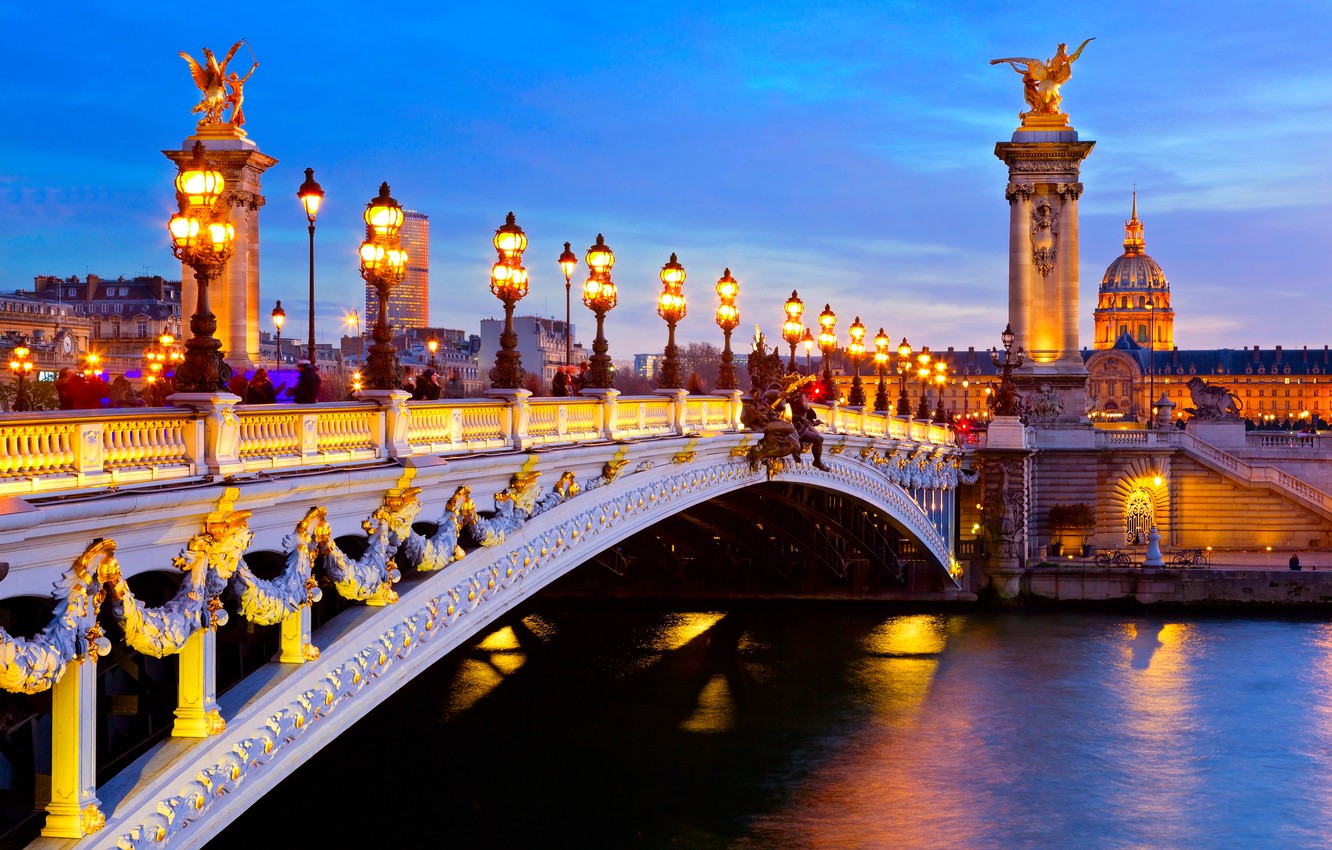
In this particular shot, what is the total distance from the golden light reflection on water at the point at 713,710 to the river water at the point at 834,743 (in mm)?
97

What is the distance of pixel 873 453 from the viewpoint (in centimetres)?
4341

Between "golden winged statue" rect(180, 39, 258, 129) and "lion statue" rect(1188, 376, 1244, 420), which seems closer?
"golden winged statue" rect(180, 39, 258, 129)

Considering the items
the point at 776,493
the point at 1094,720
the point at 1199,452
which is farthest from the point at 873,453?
the point at 1199,452

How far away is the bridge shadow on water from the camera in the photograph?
28.0m

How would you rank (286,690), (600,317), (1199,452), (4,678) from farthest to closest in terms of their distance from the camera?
(1199,452) → (600,317) → (286,690) → (4,678)

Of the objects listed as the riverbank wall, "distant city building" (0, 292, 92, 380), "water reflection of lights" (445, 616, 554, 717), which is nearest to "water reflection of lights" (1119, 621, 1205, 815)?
the riverbank wall

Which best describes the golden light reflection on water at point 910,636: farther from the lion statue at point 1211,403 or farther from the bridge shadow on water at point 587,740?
the lion statue at point 1211,403

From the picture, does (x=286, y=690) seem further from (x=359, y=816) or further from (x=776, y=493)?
(x=776, y=493)

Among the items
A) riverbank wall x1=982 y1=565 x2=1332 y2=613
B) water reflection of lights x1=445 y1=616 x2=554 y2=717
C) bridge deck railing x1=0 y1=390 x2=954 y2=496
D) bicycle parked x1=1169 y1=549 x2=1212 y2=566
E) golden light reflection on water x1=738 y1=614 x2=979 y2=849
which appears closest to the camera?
bridge deck railing x1=0 y1=390 x2=954 y2=496

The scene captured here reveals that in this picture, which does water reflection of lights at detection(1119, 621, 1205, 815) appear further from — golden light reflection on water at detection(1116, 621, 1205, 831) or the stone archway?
the stone archway

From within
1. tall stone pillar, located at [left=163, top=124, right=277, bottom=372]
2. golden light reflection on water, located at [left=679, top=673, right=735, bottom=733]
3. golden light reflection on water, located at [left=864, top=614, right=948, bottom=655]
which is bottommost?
golden light reflection on water, located at [left=679, top=673, right=735, bottom=733]

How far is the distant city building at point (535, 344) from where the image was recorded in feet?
143

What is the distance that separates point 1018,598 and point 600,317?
33124mm

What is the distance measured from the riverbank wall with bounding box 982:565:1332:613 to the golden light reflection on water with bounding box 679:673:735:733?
17.6 metres
